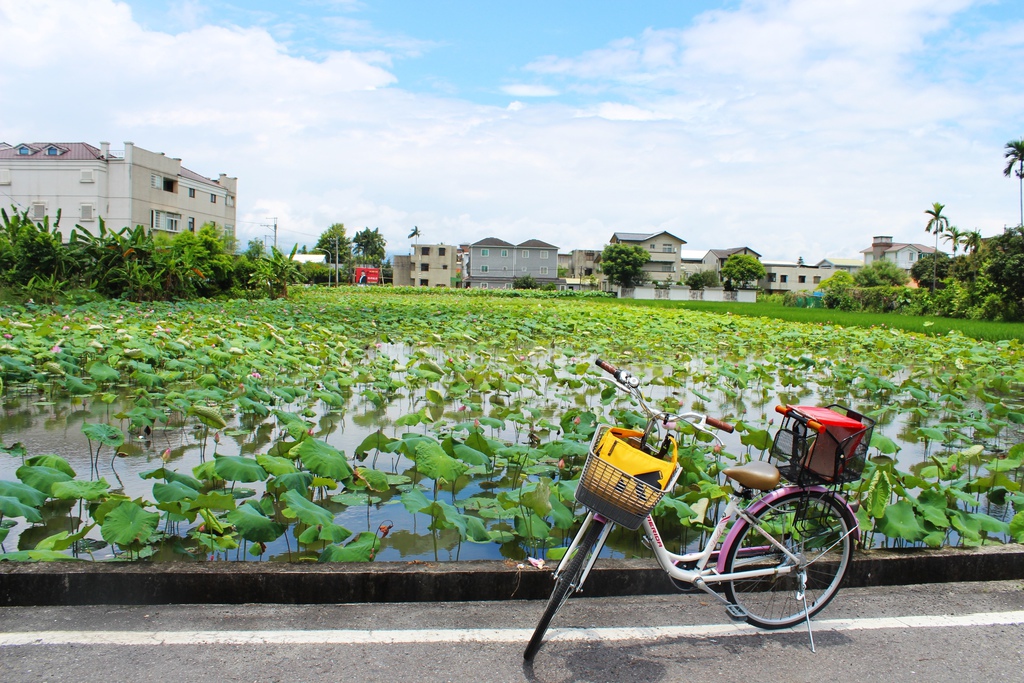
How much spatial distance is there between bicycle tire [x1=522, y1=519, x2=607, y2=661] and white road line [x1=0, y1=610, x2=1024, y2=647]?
20 centimetres

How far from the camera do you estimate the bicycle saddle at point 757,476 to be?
261cm

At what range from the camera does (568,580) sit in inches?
91.7

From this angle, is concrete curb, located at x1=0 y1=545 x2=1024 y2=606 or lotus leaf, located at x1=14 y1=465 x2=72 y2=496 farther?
lotus leaf, located at x1=14 y1=465 x2=72 y2=496

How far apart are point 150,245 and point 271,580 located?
1974 centimetres

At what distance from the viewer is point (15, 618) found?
2568 mm

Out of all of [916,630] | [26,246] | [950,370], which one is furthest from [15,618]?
[26,246]

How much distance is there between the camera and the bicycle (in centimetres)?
230

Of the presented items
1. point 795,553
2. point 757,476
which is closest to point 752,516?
point 757,476

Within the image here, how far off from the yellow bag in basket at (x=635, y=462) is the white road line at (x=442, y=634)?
0.71 meters

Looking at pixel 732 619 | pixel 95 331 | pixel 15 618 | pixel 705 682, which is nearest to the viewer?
pixel 705 682

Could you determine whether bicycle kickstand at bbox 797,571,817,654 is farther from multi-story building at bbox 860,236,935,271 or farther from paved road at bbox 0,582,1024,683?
multi-story building at bbox 860,236,935,271

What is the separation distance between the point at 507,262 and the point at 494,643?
233ft

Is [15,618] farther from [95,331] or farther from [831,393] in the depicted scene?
[831,393]

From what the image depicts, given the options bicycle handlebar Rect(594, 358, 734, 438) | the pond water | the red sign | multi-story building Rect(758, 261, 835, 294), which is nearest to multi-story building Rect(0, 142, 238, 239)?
the red sign
